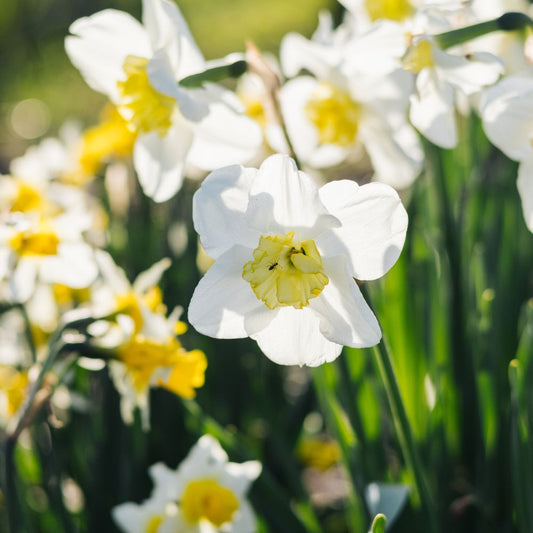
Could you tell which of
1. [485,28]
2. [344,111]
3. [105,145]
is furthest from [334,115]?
[105,145]

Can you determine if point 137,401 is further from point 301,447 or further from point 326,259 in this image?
point 301,447

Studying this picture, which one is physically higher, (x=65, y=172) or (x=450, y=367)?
(x=65, y=172)

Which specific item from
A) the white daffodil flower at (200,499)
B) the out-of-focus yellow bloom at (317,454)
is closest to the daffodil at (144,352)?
the white daffodil flower at (200,499)

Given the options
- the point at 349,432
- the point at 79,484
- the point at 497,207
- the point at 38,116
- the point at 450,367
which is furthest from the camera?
the point at 38,116

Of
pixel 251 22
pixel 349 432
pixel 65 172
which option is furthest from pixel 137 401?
pixel 251 22

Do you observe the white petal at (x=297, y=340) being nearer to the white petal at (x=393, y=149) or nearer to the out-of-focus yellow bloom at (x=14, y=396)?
the white petal at (x=393, y=149)

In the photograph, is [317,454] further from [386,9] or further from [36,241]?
[386,9]
